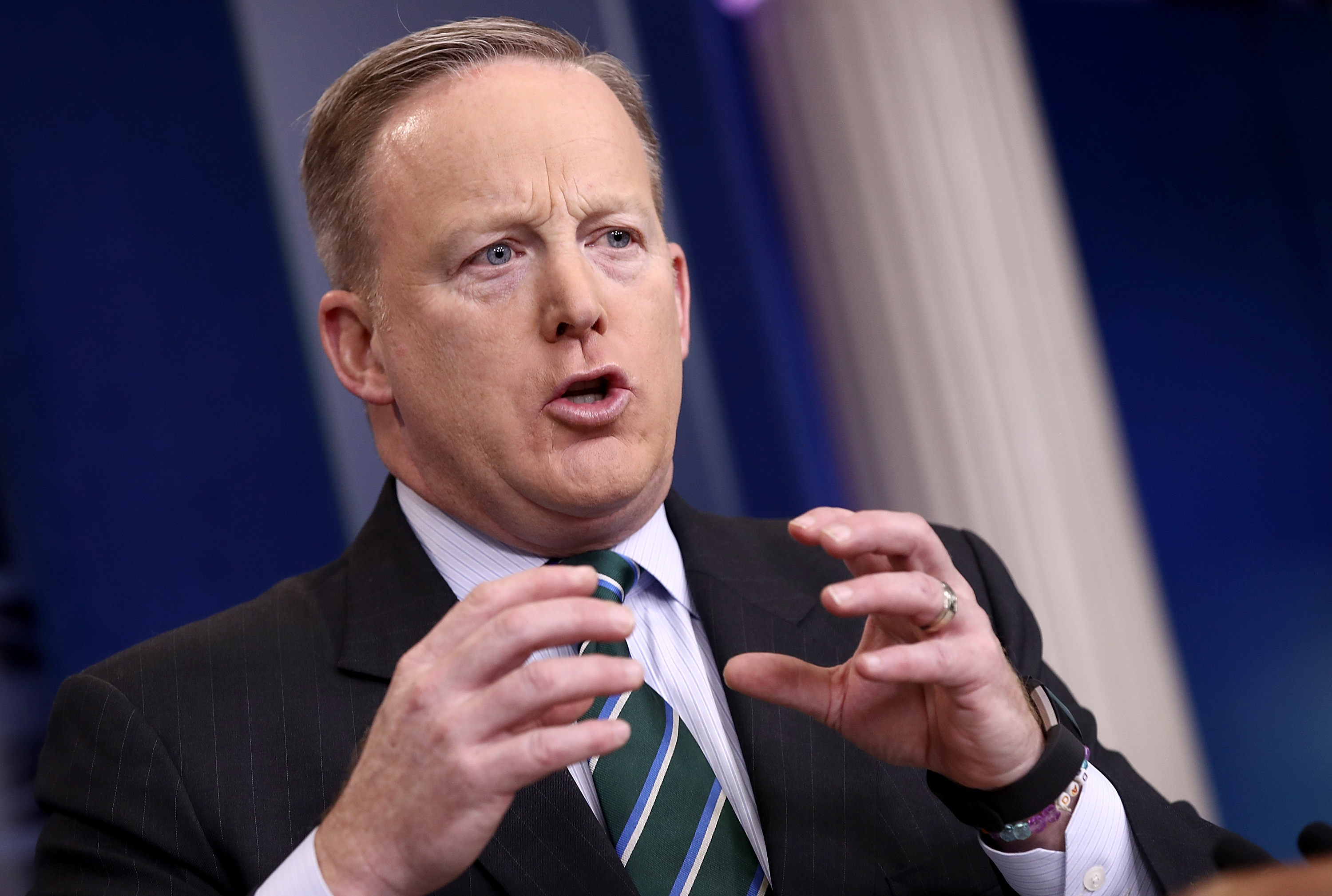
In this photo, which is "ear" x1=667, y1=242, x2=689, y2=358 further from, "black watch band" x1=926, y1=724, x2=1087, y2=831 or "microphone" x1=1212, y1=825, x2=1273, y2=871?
"microphone" x1=1212, y1=825, x2=1273, y2=871

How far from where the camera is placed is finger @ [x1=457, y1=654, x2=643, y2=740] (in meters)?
0.98

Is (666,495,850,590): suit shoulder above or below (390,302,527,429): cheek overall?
below

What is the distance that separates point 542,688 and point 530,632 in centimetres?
5

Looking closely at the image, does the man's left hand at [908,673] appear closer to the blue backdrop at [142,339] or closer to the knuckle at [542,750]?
the knuckle at [542,750]

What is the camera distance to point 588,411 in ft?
4.66

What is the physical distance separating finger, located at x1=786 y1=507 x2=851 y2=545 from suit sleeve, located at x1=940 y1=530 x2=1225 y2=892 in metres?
0.59

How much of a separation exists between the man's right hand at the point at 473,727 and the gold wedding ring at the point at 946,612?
13.9 inches

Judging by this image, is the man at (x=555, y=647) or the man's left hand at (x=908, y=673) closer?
the man's left hand at (x=908, y=673)

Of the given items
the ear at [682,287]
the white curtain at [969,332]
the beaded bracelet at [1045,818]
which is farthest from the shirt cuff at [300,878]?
the white curtain at [969,332]

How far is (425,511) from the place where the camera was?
5.21 feet

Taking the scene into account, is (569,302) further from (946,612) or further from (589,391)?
(946,612)

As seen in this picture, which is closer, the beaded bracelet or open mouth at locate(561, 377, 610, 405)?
the beaded bracelet

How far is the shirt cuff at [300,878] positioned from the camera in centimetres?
107

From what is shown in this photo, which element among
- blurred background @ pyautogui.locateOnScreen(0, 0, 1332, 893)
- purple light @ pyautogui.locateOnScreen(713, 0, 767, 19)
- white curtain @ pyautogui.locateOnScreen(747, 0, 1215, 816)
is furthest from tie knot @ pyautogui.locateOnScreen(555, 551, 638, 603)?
purple light @ pyautogui.locateOnScreen(713, 0, 767, 19)
